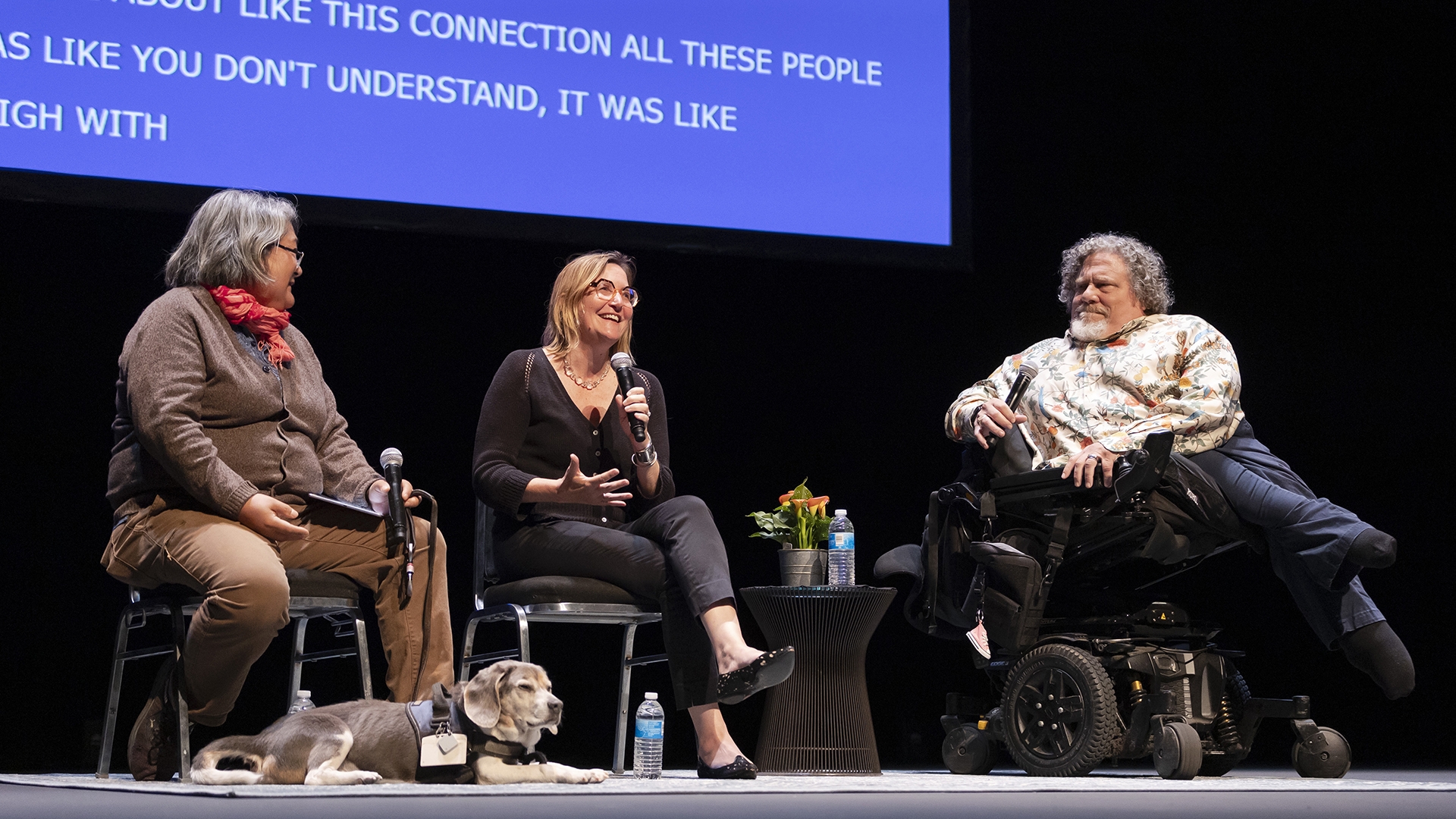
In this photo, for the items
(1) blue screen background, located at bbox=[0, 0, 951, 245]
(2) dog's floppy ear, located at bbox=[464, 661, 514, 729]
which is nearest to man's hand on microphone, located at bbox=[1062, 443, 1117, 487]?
(2) dog's floppy ear, located at bbox=[464, 661, 514, 729]

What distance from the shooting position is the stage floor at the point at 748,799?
192 centimetres

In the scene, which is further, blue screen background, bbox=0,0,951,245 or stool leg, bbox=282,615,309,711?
blue screen background, bbox=0,0,951,245

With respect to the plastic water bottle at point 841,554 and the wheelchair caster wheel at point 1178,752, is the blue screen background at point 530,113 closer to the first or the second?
the plastic water bottle at point 841,554

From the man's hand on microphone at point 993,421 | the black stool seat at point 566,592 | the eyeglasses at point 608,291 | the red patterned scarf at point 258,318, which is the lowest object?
the black stool seat at point 566,592

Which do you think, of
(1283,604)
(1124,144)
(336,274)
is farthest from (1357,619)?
(336,274)

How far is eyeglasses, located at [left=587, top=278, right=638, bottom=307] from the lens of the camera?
11.1 feet

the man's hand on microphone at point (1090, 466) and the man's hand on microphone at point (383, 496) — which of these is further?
the man's hand on microphone at point (1090, 466)

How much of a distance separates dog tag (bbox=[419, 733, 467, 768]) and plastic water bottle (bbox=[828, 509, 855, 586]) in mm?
1225

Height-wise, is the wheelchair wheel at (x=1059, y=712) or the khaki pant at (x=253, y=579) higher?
the khaki pant at (x=253, y=579)

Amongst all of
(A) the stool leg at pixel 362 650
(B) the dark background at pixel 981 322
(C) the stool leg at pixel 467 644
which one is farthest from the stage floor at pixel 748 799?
(B) the dark background at pixel 981 322

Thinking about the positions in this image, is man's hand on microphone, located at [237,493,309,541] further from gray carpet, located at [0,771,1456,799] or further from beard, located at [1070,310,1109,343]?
beard, located at [1070,310,1109,343]

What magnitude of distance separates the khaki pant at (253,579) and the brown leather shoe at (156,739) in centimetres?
5

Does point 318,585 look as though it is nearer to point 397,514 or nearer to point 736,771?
point 397,514

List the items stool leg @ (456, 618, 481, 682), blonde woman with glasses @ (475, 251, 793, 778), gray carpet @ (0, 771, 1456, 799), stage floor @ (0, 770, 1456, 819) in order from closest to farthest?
stage floor @ (0, 770, 1456, 819) → gray carpet @ (0, 771, 1456, 799) → blonde woman with glasses @ (475, 251, 793, 778) → stool leg @ (456, 618, 481, 682)
